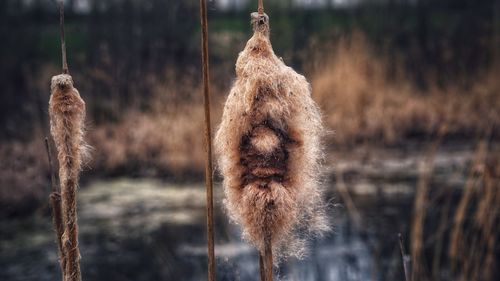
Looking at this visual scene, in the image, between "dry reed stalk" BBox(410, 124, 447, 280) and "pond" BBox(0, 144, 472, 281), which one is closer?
"dry reed stalk" BBox(410, 124, 447, 280)

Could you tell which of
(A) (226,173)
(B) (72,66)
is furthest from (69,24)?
(A) (226,173)

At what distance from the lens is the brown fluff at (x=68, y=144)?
1129mm

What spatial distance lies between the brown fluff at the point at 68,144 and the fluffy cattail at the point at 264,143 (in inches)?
11.4

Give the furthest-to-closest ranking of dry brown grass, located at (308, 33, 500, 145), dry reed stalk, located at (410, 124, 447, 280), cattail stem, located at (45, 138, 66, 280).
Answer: dry brown grass, located at (308, 33, 500, 145), dry reed stalk, located at (410, 124, 447, 280), cattail stem, located at (45, 138, 66, 280)

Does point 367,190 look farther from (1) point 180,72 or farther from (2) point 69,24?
(2) point 69,24

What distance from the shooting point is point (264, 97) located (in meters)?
1.09

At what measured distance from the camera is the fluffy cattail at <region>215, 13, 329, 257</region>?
1.08 metres

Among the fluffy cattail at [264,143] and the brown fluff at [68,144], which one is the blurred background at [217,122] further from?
the brown fluff at [68,144]

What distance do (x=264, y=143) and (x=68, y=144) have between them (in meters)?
0.39

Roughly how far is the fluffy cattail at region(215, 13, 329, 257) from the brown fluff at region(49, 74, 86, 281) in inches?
11.4

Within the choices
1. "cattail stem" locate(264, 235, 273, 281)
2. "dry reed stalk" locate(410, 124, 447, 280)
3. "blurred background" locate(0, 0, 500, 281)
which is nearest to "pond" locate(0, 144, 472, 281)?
"blurred background" locate(0, 0, 500, 281)

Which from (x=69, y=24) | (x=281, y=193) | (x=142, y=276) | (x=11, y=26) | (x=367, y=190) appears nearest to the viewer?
(x=281, y=193)

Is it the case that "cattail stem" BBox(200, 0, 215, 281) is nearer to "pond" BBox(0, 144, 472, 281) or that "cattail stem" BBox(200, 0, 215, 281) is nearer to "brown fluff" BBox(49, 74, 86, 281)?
"brown fluff" BBox(49, 74, 86, 281)

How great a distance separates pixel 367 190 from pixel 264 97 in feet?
15.9
